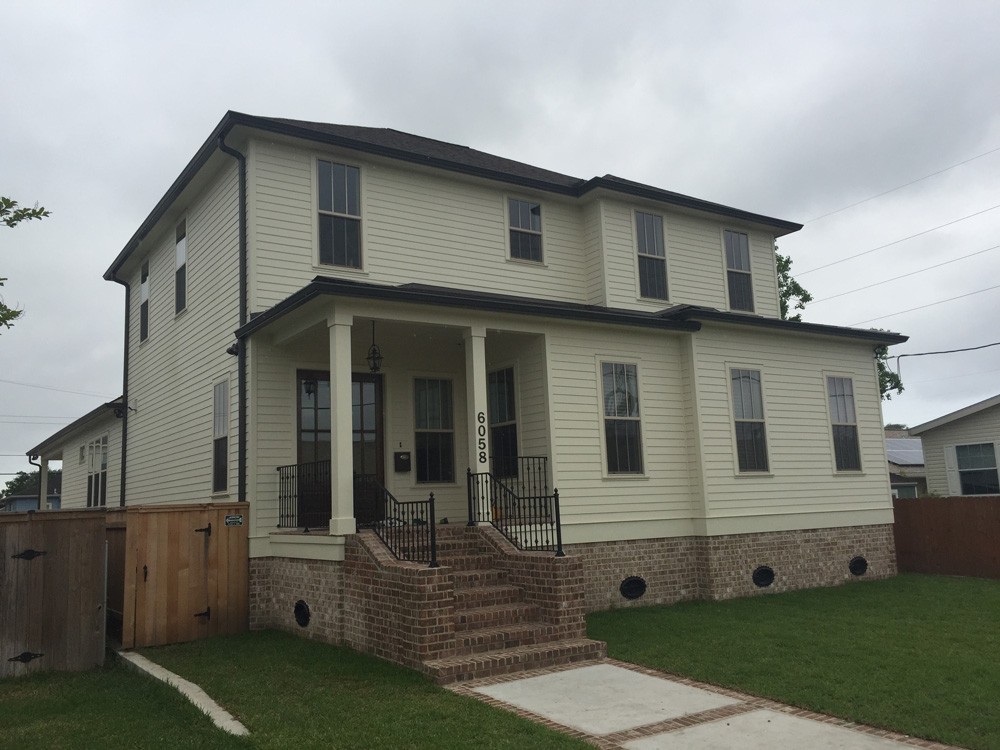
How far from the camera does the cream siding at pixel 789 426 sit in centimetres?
1316

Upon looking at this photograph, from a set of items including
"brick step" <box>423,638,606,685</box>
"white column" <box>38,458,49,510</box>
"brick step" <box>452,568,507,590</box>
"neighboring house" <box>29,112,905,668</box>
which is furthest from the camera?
"white column" <box>38,458,49,510</box>

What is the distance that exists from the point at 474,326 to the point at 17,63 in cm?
652

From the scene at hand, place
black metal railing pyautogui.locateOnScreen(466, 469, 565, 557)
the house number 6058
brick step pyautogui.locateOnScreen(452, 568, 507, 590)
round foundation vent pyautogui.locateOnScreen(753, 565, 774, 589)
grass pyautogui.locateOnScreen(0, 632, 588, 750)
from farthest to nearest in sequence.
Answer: round foundation vent pyautogui.locateOnScreen(753, 565, 774, 589)
the house number 6058
black metal railing pyautogui.locateOnScreen(466, 469, 565, 557)
brick step pyautogui.locateOnScreen(452, 568, 507, 590)
grass pyautogui.locateOnScreen(0, 632, 588, 750)

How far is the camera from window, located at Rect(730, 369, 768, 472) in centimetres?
1348

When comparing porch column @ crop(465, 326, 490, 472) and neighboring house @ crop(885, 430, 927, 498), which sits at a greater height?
porch column @ crop(465, 326, 490, 472)

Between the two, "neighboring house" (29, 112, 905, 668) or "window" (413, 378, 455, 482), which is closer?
"neighboring house" (29, 112, 905, 668)

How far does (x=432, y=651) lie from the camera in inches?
313

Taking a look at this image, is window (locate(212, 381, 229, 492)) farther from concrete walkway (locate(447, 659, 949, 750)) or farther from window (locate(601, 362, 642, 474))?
concrete walkway (locate(447, 659, 949, 750))

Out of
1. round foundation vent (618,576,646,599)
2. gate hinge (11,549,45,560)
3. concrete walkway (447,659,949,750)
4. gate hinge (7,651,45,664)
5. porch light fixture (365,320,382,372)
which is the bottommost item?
concrete walkway (447,659,949,750)

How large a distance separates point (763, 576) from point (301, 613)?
7.29 meters

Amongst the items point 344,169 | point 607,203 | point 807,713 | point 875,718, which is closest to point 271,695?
point 807,713

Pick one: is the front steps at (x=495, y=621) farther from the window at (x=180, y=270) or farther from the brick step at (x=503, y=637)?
the window at (x=180, y=270)

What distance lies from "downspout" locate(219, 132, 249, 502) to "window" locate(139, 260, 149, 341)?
5.68 metres

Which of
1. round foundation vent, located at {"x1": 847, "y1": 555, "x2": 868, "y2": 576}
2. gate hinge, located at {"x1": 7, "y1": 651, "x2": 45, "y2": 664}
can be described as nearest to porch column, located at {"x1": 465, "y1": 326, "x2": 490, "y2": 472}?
gate hinge, located at {"x1": 7, "y1": 651, "x2": 45, "y2": 664}
